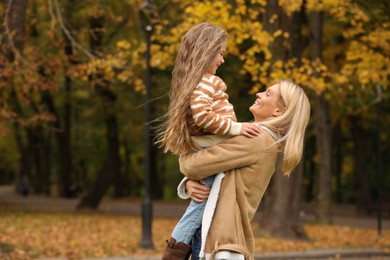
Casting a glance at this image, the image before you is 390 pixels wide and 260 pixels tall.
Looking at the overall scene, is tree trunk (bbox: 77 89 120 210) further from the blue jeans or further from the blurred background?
the blue jeans

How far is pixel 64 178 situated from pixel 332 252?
94.9 feet

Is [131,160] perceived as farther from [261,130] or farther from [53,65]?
[261,130]

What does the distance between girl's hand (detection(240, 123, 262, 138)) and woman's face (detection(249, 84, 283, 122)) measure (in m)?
0.20

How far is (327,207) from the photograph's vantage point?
26.6 meters

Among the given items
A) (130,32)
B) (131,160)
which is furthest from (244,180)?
(131,160)

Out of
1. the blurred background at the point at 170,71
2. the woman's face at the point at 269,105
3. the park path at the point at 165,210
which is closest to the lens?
the woman's face at the point at 269,105

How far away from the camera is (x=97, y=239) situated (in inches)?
670

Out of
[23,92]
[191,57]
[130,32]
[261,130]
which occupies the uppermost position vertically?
[130,32]

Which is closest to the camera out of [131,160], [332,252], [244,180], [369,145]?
[244,180]

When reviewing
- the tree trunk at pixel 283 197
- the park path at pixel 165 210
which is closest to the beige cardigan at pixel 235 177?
the tree trunk at pixel 283 197

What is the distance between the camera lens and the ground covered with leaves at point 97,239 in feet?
46.2

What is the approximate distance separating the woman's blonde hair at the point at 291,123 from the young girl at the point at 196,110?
130mm

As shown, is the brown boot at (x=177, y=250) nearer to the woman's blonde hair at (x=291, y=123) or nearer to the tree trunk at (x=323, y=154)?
the woman's blonde hair at (x=291, y=123)

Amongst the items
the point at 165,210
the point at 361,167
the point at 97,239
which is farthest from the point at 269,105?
the point at 361,167
